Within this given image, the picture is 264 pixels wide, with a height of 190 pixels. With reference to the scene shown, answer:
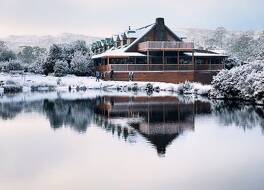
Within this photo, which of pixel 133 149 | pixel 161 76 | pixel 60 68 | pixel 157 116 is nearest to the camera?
pixel 133 149

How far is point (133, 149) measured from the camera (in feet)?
76.5

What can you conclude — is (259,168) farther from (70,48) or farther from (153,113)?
(70,48)

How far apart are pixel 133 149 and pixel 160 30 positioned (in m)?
62.9

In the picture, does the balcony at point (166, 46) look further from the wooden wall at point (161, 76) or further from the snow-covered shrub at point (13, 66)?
the snow-covered shrub at point (13, 66)

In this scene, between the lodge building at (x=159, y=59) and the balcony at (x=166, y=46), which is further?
the lodge building at (x=159, y=59)

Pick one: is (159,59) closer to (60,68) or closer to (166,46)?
(166,46)

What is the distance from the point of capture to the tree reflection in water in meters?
29.1

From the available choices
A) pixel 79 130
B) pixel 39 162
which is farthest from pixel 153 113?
pixel 39 162

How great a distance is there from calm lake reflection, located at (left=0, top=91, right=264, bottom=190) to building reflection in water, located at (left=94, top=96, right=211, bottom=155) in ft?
0.20

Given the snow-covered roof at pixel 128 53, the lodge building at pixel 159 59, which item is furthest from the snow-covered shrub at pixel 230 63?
the snow-covered roof at pixel 128 53

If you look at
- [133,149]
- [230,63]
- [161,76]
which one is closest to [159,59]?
[161,76]

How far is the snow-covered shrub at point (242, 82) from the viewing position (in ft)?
152

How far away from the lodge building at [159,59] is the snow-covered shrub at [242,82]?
23135mm

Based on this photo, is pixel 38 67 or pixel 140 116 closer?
pixel 140 116
